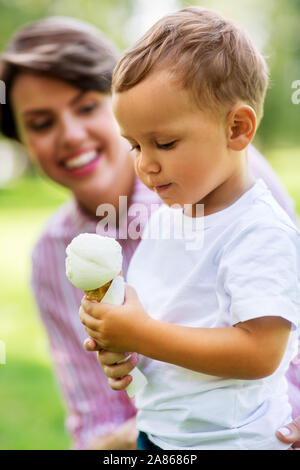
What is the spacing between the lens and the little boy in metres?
0.98

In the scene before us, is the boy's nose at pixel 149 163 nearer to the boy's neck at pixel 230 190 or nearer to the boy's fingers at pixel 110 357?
the boy's neck at pixel 230 190

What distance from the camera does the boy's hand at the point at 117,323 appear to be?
102 cm

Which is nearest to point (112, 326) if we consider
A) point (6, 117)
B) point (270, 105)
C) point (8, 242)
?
point (6, 117)

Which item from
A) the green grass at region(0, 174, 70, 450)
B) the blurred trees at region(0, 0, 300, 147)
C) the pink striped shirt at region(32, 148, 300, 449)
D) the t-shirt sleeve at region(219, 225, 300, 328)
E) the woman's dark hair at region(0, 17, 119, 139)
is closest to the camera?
the t-shirt sleeve at region(219, 225, 300, 328)

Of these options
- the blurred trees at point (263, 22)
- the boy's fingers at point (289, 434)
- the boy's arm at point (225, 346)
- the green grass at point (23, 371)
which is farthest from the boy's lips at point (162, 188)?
the blurred trees at point (263, 22)

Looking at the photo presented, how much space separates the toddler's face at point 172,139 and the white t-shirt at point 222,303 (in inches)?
3.2

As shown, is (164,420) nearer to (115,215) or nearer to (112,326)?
(112,326)

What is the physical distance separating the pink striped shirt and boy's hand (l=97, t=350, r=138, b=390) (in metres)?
0.75

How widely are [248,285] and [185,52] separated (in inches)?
16.1

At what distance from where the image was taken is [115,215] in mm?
1903

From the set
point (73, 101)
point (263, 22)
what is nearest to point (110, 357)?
point (73, 101)

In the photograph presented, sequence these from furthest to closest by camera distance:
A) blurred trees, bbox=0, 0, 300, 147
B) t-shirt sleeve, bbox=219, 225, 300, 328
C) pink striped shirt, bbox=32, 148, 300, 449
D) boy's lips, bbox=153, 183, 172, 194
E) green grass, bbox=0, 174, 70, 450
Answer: blurred trees, bbox=0, 0, 300, 147
green grass, bbox=0, 174, 70, 450
pink striped shirt, bbox=32, 148, 300, 449
boy's lips, bbox=153, 183, 172, 194
t-shirt sleeve, bbox=219, 225, 300, 328

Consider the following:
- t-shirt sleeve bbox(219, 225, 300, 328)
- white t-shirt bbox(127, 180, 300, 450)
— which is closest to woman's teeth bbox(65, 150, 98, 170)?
white t-shirt bbox(127, 180, 300, 450)

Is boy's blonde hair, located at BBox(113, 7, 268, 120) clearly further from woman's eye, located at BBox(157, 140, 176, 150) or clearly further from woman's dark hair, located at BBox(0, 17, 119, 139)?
woman's dark hair, located at BBox(0, 17, 119, 139)
